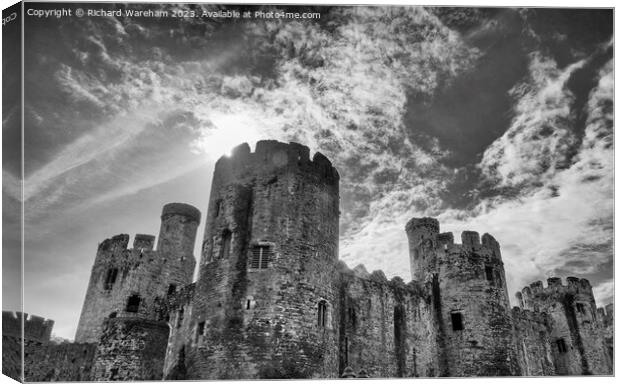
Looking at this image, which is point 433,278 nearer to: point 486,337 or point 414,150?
point 486,337

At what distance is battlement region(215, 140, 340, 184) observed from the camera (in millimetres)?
20016

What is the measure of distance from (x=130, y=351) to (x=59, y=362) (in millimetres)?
7385

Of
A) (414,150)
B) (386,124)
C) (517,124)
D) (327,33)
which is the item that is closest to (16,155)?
(327,33)

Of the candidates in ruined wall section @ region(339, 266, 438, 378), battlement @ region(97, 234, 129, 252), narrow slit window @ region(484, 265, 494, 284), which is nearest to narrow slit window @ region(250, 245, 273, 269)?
ruined wall section @ region(339, 266, 438, 378)

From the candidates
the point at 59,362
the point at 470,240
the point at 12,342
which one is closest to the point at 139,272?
the point at 59,362

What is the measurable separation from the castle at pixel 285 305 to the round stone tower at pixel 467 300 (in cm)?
6

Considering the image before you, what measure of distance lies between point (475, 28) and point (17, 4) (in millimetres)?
12919

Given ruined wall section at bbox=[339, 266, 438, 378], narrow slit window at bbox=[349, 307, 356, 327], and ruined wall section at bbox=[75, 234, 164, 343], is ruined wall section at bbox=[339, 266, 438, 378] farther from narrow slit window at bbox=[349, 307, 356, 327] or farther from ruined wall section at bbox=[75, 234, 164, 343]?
ruined wall section at bbox=[75, 234, 164, 343]

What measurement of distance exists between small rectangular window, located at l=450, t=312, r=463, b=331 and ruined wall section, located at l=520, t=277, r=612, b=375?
10.6m

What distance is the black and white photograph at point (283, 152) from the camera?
14.6 meters

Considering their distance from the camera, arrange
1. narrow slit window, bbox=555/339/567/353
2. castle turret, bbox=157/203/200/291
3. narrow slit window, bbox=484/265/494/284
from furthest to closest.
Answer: narrow slit window, bbox=555/339/567/353, castle turret, bbox=157/203/200/291, narrow slit window, bbox=484/265/494/284

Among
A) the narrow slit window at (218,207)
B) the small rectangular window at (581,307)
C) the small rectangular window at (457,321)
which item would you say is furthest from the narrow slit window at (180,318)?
the small rectangular window at (581,307)

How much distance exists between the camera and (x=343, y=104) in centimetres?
1712

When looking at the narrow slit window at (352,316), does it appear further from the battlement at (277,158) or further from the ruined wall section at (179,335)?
the ruined wall section at (179,335)
